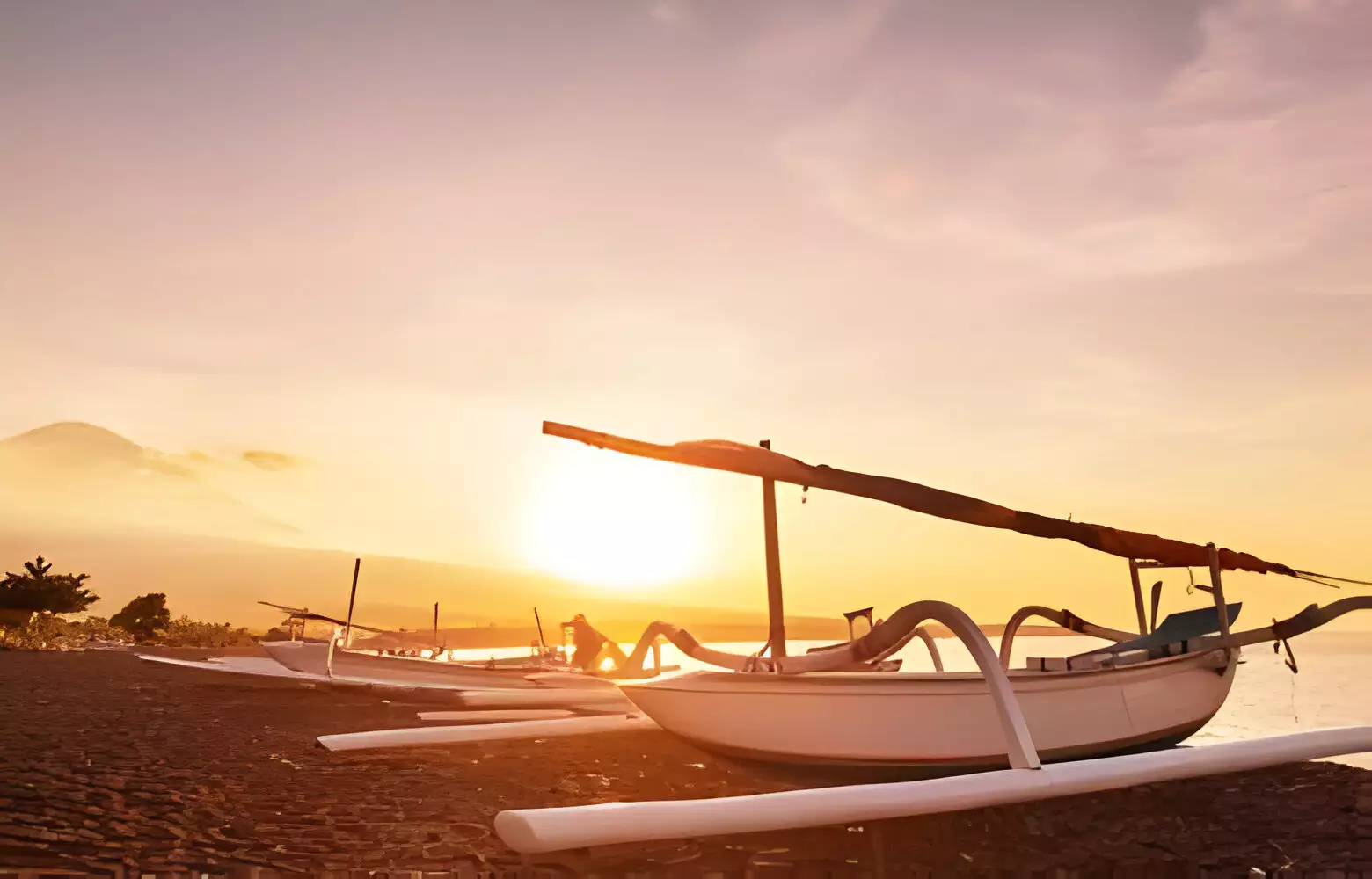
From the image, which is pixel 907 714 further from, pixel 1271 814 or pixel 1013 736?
pixel 1271 814

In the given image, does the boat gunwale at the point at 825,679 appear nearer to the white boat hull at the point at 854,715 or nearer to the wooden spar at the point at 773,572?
the white boat hull at the point at 854,715

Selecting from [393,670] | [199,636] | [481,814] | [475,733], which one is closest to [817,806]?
[481,814]

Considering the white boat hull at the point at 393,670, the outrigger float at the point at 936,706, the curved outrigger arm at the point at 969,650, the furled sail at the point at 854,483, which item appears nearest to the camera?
the outrigger float at the point at 936,706

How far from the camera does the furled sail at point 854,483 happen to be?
1202 centimetres

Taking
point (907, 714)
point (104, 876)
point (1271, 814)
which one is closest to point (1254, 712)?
point (1271, 814)

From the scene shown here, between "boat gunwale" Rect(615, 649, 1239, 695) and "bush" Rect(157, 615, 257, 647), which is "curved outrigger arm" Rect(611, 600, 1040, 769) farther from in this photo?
"bush" Rect(157, 615, 257, 647)

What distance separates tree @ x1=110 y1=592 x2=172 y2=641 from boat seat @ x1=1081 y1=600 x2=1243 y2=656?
211 ft

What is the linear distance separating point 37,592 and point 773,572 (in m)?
53.7

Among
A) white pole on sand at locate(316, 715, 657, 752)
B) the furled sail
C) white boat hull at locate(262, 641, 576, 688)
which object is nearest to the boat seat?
the furled sail

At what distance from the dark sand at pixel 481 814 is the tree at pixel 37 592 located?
1718 inches

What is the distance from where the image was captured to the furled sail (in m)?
12.0

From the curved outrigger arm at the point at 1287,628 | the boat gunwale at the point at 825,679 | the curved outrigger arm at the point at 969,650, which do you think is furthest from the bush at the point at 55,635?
the curved outrigger arm at the point at 1287,628

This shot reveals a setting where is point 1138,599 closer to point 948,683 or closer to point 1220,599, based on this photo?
point 1220,599

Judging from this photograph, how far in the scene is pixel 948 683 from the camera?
32.9ft
